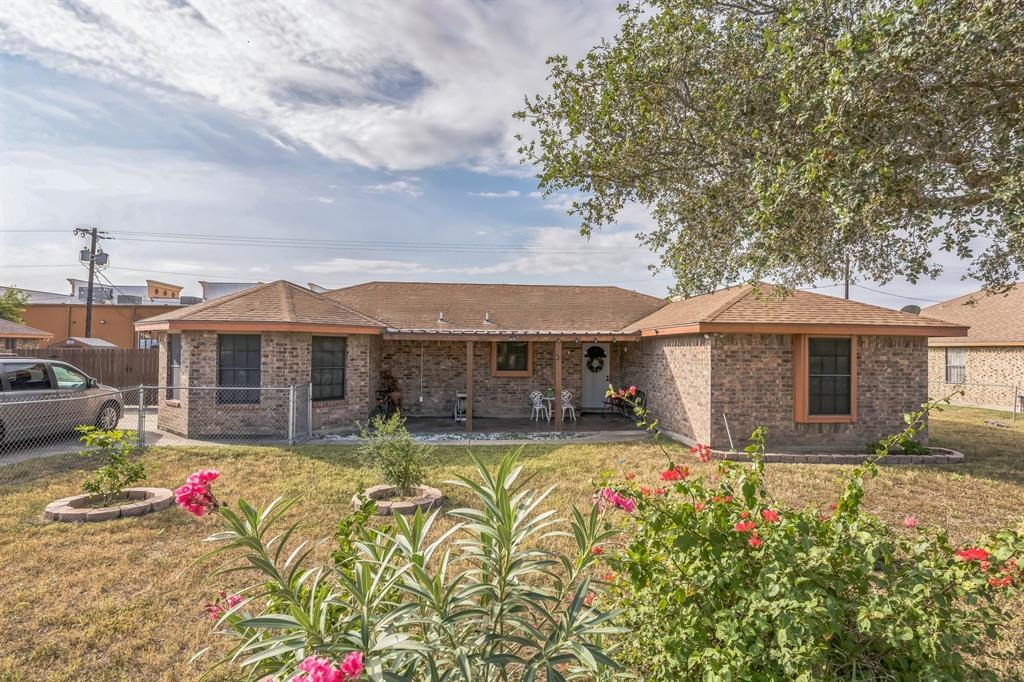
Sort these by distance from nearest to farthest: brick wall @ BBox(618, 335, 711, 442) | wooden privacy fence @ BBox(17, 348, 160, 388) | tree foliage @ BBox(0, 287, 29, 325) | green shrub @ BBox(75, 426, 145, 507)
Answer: green shrub @ BBox(75, 426, 145, 507), brick wall @ BBox(618, 335, 711, 442), wooden privacy fence @ BBox(17, 348, 160, 388), tree foliage @ BBox(0, 287, 29, 325)

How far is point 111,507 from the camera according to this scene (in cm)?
656

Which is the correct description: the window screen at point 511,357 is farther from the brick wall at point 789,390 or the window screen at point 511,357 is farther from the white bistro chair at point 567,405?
the brick wall at point 789,390

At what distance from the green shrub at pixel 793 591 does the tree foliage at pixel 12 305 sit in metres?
42.0

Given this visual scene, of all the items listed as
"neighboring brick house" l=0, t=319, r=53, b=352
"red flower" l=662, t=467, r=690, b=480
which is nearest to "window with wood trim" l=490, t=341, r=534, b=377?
"red flower" l=662, t=467, r=690, b=480

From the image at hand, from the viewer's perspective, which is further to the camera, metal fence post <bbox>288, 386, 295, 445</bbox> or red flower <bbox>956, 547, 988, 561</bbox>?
metal fence post <bbox>288, 386, 295, 445</bbox>

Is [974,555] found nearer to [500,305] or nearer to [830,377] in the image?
[830,377]

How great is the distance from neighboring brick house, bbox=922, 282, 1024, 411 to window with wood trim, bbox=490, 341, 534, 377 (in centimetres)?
1543

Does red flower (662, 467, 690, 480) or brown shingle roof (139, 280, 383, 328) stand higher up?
brown shingle roof (139, 280, 383, 328)

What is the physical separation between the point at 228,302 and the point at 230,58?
698 cm

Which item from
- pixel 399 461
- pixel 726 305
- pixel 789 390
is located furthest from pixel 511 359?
pixel 399 461

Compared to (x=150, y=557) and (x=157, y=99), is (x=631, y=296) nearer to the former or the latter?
(x=157, y=99)

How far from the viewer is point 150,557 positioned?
5.25 meters

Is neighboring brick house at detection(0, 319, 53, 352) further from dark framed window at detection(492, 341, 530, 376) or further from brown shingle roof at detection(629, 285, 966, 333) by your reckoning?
brown shingle roof at detection(629, 285, 966, 333)

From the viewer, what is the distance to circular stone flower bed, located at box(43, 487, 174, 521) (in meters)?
6.26
